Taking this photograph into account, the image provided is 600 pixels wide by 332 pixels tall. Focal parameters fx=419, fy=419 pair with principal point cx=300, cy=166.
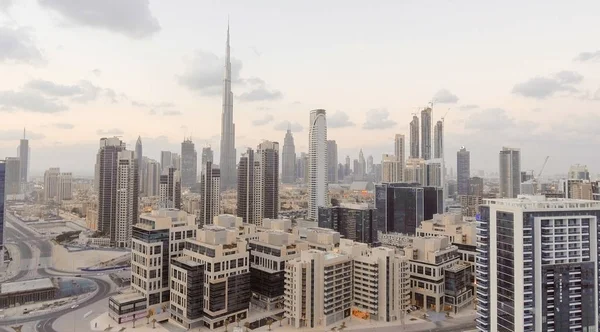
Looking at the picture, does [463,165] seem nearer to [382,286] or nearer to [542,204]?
[382,286]

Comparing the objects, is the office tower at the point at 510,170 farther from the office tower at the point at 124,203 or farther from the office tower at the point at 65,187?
the office tower at the point at 65,187

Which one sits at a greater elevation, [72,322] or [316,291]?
[316,291]

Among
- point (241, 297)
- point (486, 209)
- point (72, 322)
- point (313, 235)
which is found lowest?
point (72, 322)

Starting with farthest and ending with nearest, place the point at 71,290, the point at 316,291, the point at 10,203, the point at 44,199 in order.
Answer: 1. the point at 44,199
2. the point at 10,203
3. the point at 71,290
4. the point at 316,291

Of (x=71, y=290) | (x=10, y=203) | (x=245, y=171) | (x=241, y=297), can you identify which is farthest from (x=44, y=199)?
(x=241, y=297)

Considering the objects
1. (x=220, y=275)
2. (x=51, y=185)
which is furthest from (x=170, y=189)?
(x=220, y=275)

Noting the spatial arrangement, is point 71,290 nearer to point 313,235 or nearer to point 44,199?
point 313,235

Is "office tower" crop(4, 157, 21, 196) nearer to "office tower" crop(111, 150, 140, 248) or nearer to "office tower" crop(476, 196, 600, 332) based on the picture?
"office tower" crop(111, 150, 140, 248)

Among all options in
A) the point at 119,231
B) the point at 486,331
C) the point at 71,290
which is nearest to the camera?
the point at 486,331
